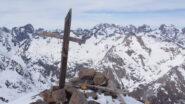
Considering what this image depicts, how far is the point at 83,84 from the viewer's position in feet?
97.6

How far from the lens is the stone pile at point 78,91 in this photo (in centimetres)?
2561

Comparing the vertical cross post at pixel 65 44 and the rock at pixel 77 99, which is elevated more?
the vertical cross post at pixel 65 44

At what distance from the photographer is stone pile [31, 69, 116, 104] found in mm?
25609

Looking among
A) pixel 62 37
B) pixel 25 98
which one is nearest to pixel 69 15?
pixel 62 37

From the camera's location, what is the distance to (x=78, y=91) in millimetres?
25984

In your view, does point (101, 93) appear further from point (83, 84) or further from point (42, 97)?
point (42, 97)

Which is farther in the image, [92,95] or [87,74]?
[87,74]

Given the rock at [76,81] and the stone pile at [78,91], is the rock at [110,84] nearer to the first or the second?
the stone pile at [78,91]

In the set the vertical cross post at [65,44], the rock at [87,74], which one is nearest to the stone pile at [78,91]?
the rock at [87,74]

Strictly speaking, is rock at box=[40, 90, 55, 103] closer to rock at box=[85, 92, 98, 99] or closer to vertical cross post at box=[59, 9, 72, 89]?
vertical cross post at box=[59, 9, 72, 89]

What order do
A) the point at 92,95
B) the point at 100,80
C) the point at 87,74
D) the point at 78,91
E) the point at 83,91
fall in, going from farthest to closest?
the point at 87,74 → the point at 100,80 → the point at 83,91 → the point at 92,95 → the point at 78,91

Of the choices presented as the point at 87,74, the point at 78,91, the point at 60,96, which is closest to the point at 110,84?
the point at 87,74

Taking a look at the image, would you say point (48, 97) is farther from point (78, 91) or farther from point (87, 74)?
point (87, 74)

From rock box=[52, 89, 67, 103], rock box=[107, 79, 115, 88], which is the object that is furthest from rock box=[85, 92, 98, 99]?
rock box=[107, 79, 115, 88]
